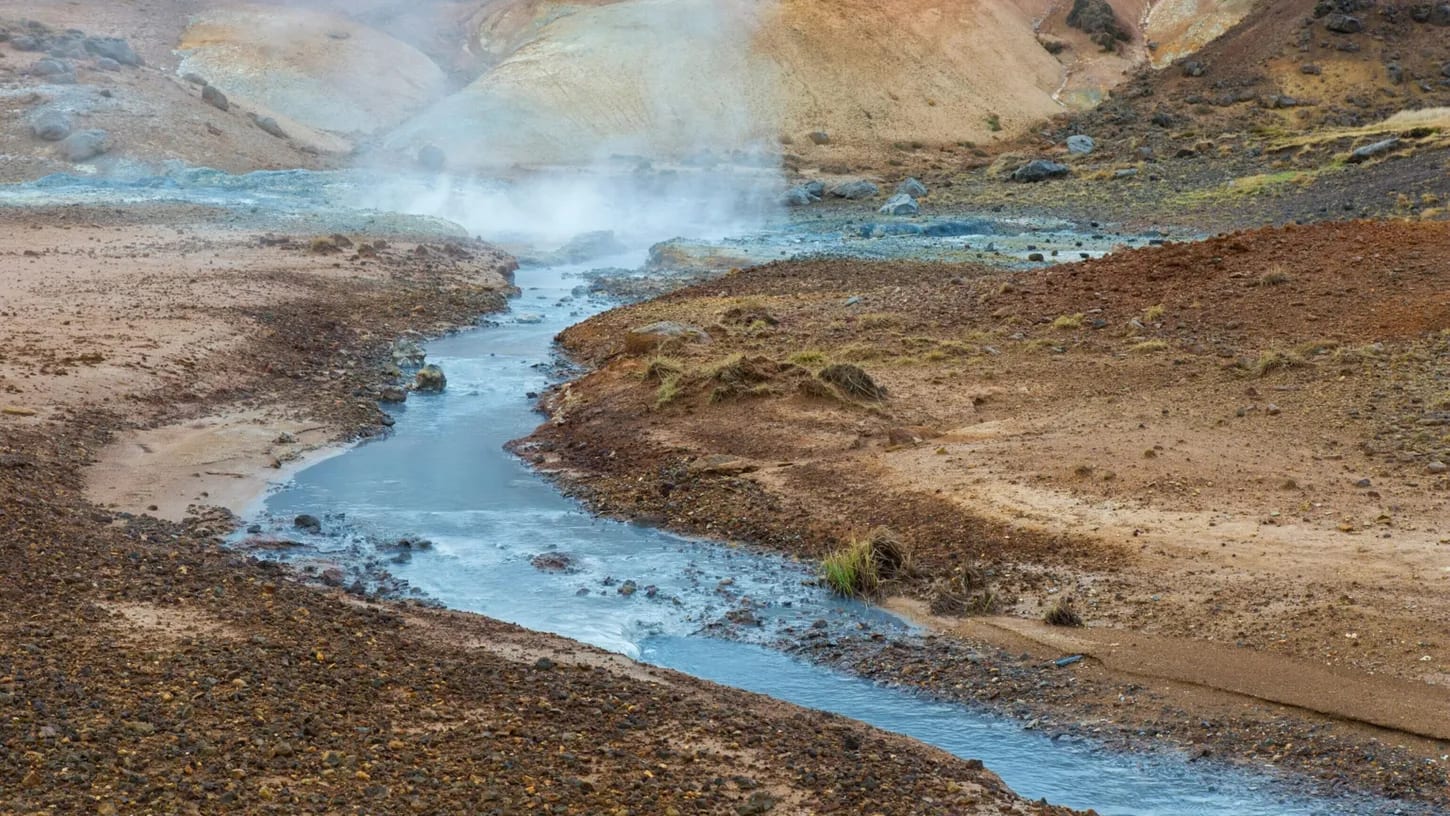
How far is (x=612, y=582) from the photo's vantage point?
11.4 metres

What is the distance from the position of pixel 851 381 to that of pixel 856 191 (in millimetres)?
28635

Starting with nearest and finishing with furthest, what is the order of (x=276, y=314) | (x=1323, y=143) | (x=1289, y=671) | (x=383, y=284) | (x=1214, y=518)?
(x=1289, y=671), (x=1214, y=518), (x=276, y=314), (x=383, y=284), (x=1323, y=143)

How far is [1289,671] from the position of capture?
9.01 meters

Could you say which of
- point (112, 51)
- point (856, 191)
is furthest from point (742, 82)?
point (112, 51)

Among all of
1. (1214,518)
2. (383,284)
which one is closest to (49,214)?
(383,284)

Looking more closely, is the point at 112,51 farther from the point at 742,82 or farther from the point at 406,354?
the point at 406,354

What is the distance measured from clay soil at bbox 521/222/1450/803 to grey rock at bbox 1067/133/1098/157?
32.0 meters

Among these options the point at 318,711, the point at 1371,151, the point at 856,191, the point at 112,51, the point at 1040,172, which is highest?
the point at 1371,151

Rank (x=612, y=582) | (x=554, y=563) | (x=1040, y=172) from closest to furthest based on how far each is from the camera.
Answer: (x=612, y=582)
(x=554, y=563)
(x=1040, y=172)

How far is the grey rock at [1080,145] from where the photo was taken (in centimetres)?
5131

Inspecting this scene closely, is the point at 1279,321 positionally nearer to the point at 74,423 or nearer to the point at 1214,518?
the point at 1214,518

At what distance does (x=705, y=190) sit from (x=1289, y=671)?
36924 millimetres

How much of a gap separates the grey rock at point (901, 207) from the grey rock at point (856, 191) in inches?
112

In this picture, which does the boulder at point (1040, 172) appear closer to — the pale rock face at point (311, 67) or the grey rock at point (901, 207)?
the grey rock at point (901, 207)
